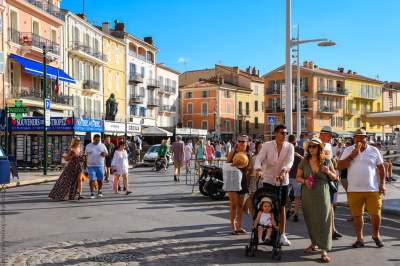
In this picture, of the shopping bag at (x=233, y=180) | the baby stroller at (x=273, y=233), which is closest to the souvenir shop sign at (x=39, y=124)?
the shopping bag at (x=233, y=180)

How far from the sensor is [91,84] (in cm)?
4825

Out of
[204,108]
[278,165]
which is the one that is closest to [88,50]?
[204,108]

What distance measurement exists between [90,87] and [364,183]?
42245mm

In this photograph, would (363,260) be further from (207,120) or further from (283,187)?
(207,120)

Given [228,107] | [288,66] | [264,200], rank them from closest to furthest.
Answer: [264,200]
[288,66]
[228,107]

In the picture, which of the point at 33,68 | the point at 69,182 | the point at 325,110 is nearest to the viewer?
the point at 69,182

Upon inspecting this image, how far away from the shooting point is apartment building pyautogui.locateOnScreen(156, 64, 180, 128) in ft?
229

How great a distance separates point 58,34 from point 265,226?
3822cm

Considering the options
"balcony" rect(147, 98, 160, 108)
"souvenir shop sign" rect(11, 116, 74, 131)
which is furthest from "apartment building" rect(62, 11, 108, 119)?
"souvenir shop sign" rect(11, 116, 74, 131)

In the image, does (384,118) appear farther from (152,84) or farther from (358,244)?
(152,84)

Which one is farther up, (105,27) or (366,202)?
(105,27)

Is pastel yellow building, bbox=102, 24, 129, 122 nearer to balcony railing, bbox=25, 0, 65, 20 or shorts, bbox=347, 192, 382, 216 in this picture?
balcony railing, bbox=25, 0, 65, 20

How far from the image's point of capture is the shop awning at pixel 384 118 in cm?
1404

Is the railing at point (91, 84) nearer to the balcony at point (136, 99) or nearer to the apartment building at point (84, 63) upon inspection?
the apartment building at point (84, 63)
